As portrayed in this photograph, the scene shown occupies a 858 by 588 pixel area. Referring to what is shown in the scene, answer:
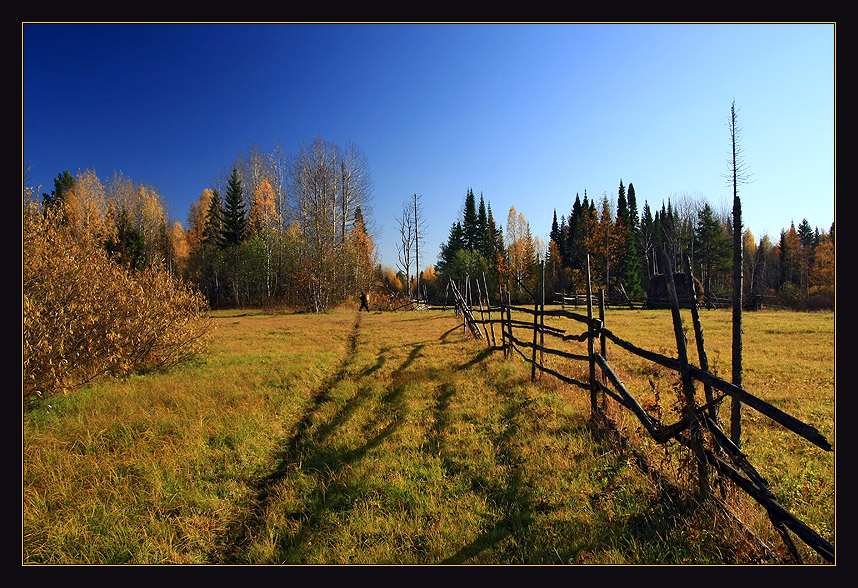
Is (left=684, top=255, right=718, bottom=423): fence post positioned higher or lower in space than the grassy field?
higher

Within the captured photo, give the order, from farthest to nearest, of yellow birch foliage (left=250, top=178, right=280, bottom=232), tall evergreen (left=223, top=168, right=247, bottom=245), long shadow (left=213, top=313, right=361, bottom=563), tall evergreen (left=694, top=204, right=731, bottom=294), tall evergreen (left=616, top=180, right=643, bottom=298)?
1. tall evergreen (left=616, top=180, right=643, bottom=298)
2. tall evergreen (left=694, top=204, right=731, bottom=294)
3. tall evergreen (left=223, top=168, right=247, bottom=245)
4. yellow birch foliage (left=250, top=178, right=280, bottom=232)
5. long shadow (left=213, top=313, right=361, bottom=563)

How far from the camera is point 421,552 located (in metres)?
2.49

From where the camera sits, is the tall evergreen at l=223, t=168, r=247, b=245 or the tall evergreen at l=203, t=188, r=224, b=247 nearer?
the tall evergreen at l=223, t=168, r=247, b=245

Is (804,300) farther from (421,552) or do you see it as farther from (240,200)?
(240,200)

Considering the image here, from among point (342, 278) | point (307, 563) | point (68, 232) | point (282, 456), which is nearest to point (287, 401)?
point (282, 456)

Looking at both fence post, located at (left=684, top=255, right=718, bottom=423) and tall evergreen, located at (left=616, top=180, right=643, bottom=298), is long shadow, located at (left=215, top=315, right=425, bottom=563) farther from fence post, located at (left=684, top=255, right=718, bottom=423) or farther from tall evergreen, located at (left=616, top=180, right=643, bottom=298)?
tall evergreen, located at (left=616, top=180, right=643, bottom=298)

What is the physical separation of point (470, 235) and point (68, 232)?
4526cm

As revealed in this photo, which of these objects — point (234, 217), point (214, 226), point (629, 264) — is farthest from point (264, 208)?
point (629, 264)

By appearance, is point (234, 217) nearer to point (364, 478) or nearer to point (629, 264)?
point (364, 478)

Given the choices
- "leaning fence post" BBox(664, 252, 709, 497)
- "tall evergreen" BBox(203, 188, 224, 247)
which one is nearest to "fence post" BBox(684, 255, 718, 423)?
"leaning fence post" BBox(664, 252, 709, 497)

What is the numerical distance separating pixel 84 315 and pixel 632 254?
1883 inches

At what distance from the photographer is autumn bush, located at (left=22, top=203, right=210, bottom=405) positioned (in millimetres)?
4719

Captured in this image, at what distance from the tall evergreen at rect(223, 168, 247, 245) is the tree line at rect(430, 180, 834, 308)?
21.5 meters

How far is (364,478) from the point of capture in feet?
11.2
